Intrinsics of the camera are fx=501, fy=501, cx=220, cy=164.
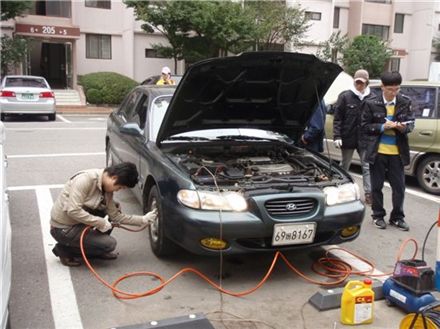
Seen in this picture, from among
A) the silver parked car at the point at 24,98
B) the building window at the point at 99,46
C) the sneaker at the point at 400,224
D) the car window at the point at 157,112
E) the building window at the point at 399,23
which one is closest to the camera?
the car window at the point at 157,112

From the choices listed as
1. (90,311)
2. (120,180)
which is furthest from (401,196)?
(90,311)

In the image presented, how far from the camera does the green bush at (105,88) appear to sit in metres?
22.2

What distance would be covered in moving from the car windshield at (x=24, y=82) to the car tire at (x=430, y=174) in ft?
41.2

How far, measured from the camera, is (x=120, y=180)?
402cm

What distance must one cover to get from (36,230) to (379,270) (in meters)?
3.45

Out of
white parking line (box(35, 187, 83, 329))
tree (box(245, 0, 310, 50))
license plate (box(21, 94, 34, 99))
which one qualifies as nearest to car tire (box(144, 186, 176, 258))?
white parking line (box(35, 187, 83, 329))

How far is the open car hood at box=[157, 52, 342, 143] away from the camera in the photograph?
4.41 meters

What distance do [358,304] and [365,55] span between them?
29242 mm

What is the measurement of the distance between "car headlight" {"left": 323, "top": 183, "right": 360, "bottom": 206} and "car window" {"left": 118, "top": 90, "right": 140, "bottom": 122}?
2819 millimetres

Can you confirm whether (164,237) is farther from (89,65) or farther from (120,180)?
(89,65)

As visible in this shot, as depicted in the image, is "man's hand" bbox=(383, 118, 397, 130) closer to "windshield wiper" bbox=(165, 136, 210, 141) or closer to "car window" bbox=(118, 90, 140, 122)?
"windshield wiper" bbox=(165, 136, 210, 141)

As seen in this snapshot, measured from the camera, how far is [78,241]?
165 inches

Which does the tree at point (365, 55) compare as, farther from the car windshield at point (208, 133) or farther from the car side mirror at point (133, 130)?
the car side mirror at point (133, 130)

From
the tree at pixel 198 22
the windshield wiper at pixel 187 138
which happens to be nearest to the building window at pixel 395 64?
the tree at pixel 198 22
